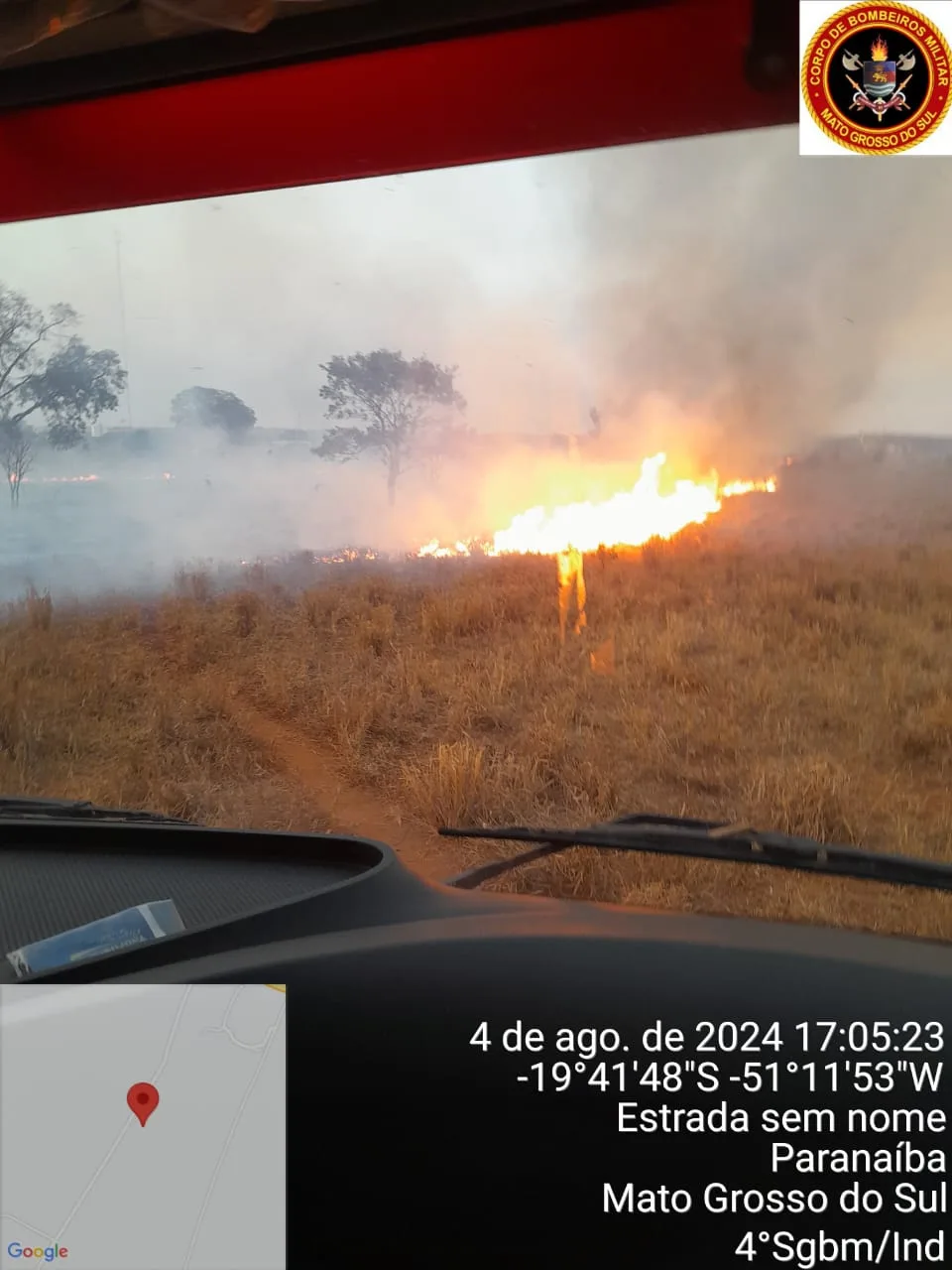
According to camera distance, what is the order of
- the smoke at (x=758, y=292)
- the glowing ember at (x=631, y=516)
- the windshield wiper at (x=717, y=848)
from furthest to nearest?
the glowing ember at (x=631, y=516) < the smoke at (x=758, y=292) < the windshield wiper at (x=717, y=848)

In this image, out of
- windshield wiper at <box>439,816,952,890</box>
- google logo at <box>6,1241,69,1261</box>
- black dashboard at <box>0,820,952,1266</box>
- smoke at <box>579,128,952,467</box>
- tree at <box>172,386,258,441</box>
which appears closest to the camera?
google logo at <box>6,1241,69,1261</box>

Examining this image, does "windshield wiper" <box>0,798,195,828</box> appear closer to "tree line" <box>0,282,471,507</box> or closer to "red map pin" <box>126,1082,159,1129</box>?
"red map pin" <box>126,1082,159,1129</box>

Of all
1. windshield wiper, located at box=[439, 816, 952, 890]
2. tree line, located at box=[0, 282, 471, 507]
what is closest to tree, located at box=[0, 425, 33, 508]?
tree line, located at box=[0, 282, 471, 507]

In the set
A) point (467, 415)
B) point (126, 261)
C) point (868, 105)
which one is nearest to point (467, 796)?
point (467, 415)

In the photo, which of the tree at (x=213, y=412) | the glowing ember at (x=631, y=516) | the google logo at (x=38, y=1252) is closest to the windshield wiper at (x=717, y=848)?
the google logo at (x=38, y=1252)

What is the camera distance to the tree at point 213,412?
99.9 inches

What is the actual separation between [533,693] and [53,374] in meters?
1.69

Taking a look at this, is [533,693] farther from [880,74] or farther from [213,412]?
[880,74]

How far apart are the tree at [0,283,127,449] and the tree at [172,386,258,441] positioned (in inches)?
7.5

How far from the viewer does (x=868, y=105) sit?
61.7 inches

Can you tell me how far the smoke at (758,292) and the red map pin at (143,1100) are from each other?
1901 millimetres

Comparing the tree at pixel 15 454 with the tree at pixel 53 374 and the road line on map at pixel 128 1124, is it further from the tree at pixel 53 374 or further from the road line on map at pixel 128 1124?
the road line on map at pixel 128 1124

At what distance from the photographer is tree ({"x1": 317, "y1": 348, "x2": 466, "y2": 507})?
241cm

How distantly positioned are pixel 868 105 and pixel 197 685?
207 cm
